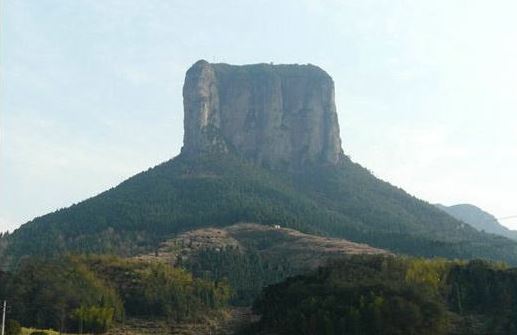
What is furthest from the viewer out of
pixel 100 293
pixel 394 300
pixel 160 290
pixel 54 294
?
pixel 160 290

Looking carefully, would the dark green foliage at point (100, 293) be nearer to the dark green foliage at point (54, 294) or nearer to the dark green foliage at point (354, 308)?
the dark green foliage at point (54, 294)

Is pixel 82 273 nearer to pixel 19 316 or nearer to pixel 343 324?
pixel 19 316

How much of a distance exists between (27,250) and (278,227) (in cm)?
6233

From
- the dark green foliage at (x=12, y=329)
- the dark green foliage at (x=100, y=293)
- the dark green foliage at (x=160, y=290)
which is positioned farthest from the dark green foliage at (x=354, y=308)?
the dark green foliage at (x=12, y=329)

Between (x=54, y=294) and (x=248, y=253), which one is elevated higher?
(x=248, y=253)

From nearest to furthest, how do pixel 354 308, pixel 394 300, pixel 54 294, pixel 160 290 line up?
1. pixel 394 300
2. pixel 354 308
3. pixel 54 294
4. pixel 160 290

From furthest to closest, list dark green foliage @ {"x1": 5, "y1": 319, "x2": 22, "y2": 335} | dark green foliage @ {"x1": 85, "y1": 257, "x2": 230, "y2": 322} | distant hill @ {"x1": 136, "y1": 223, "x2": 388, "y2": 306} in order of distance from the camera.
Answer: distant hill @ {"x1": 136, "y1": 223, "x2": 388, "y2": 306} → dark green foliage @ {"x1": 85, "y1": 257, "x2": 230, "y2": 322} → dark green foliage @ {"x1": 5, "y1": 319, "x2": 22, "y2": 335}

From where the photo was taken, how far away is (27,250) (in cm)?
17362

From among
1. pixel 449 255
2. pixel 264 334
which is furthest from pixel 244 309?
pixel 449 255

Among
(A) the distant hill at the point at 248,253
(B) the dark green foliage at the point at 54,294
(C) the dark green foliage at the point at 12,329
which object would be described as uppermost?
(A) the distant hill at the point at 248,253

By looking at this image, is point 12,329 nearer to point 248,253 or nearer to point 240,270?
point 240,270

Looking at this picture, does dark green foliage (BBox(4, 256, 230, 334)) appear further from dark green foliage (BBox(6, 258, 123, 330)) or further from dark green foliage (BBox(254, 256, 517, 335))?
dark green foliage (BBox(254, 256, 517, 335))

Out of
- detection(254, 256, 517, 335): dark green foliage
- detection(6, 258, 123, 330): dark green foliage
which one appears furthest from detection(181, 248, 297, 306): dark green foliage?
detection(254, 256, 517, 335): dark green foliage

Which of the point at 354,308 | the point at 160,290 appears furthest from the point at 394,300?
the point at 160,290
